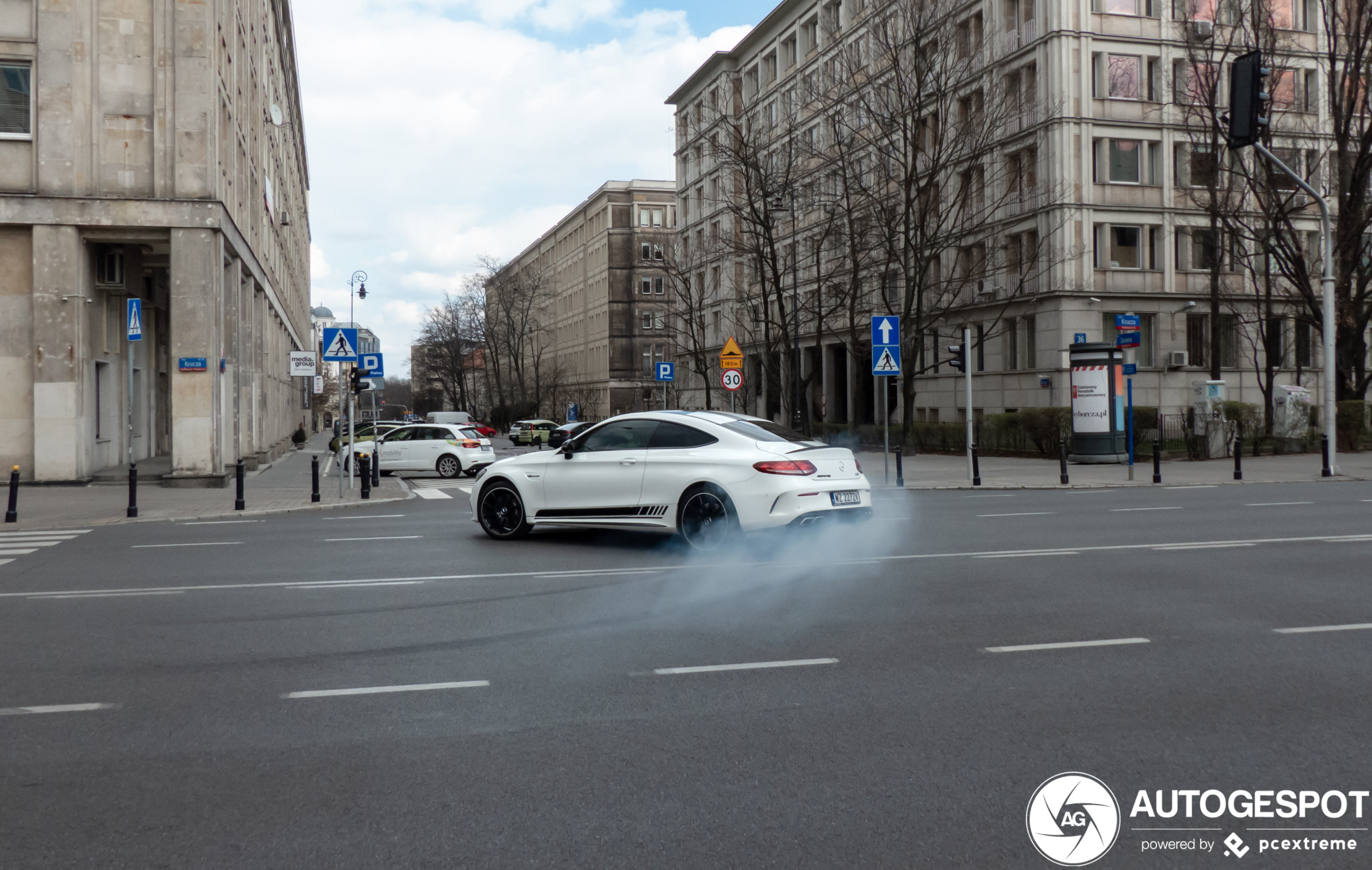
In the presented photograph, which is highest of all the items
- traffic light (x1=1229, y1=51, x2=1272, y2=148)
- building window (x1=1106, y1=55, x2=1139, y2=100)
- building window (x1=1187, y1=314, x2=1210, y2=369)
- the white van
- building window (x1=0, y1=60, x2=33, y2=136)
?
building window (x1=1106, y1=55, x2=1139, y2=100)

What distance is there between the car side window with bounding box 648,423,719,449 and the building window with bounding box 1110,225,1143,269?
36316 mm

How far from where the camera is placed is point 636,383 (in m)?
100

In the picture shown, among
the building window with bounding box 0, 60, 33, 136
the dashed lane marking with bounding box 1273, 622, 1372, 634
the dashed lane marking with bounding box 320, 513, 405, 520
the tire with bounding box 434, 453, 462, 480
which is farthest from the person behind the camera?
the tire with bounding box 434, 453, 462, 480

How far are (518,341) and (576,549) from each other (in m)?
85.0

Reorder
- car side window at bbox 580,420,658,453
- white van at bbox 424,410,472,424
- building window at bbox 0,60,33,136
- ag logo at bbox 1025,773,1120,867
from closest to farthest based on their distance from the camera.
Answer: ag logo at bbox 1025,773,1120,867
car side window at bbox 580,420,658,453
building window at bbox 0,60,33,136
white van at bbox 424,410,472,424

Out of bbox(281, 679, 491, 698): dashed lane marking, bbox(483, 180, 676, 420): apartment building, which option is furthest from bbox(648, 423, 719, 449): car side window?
bbox(483, 180, 676, 420): apartment building

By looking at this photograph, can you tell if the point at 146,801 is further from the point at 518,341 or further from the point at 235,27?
the point at 518,341

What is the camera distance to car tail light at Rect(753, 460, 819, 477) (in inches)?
448

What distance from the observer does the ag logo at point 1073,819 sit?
3803 mm

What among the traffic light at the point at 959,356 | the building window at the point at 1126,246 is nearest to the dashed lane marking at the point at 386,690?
the traffic light at the point at 959,356

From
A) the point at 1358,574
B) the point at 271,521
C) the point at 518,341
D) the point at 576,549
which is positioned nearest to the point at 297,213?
the point at 518,341

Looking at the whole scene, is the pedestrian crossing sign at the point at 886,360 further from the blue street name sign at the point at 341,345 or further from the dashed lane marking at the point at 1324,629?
the dashed lane marking at the point at 1324,629

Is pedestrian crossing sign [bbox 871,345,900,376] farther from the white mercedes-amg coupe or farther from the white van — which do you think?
the white van

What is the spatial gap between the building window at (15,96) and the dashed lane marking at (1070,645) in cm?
2343
